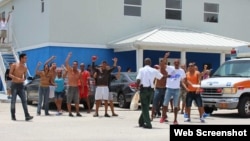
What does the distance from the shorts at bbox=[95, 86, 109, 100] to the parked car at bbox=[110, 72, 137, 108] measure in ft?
11.2

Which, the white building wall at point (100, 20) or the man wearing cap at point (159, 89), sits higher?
the white building wall at point (100, 20)

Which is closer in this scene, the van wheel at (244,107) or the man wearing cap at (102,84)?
the man wearing cap at (102,84)

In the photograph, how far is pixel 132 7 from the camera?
87.1ft

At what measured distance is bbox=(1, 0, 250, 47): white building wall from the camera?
24.6 m

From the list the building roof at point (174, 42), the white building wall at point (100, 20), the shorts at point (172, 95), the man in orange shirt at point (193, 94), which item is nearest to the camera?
the shorts at point (172, 95)

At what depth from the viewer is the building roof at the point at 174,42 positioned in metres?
24.3

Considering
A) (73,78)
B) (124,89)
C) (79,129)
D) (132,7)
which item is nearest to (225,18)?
(132,7)

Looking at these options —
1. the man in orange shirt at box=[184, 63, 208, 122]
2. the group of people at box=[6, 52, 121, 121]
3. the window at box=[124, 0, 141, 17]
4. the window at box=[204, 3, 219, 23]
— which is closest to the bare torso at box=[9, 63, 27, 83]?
the group of people at box=[6, 52, 121, 121]

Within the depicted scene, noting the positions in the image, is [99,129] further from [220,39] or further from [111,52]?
[220,39]

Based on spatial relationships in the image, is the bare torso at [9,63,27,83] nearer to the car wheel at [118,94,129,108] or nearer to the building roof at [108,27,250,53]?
the car wheel at [118,94,129,108]

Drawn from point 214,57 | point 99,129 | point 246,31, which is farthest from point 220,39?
point 99,129

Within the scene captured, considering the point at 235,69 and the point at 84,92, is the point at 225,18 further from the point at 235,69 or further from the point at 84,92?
the point at 84,92

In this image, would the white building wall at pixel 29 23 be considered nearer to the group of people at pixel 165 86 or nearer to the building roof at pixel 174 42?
the building roof at pixel 174 42

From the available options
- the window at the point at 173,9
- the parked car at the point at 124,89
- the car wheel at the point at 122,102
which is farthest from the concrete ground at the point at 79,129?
the window at the point at 173,9
